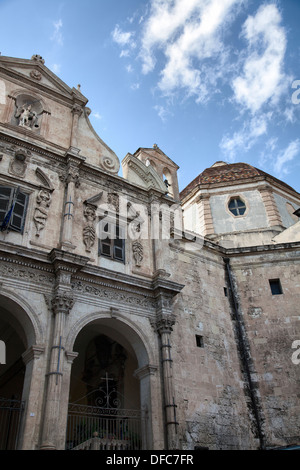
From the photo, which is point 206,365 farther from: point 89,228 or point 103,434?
point 89,228

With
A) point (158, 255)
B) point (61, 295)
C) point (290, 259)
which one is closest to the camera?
point (61, 295)

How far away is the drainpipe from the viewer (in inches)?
541

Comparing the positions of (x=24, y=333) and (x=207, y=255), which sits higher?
(x=207, y=255)

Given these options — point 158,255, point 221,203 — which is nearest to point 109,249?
point 158,255

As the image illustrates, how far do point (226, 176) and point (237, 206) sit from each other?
221 centimetres

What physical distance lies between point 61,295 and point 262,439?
26.3ft

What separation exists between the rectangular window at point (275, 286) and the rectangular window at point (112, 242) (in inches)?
251

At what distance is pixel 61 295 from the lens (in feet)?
37.6

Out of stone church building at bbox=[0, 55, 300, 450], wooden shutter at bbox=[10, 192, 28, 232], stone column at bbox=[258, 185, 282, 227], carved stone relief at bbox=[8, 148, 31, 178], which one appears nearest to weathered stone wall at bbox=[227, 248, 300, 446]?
stone church building at bbox=[0, 55, 300, 450]

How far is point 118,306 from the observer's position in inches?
504

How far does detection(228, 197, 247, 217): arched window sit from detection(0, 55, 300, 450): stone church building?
13.2ft

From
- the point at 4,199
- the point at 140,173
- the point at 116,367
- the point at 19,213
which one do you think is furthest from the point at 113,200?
the point at 116,367

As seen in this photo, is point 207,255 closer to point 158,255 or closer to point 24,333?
point 158,255

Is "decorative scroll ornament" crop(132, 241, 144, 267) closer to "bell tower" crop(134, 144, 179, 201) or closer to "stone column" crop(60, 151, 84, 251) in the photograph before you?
Answer: "stone column" crop(60, 151, 84, 251)
